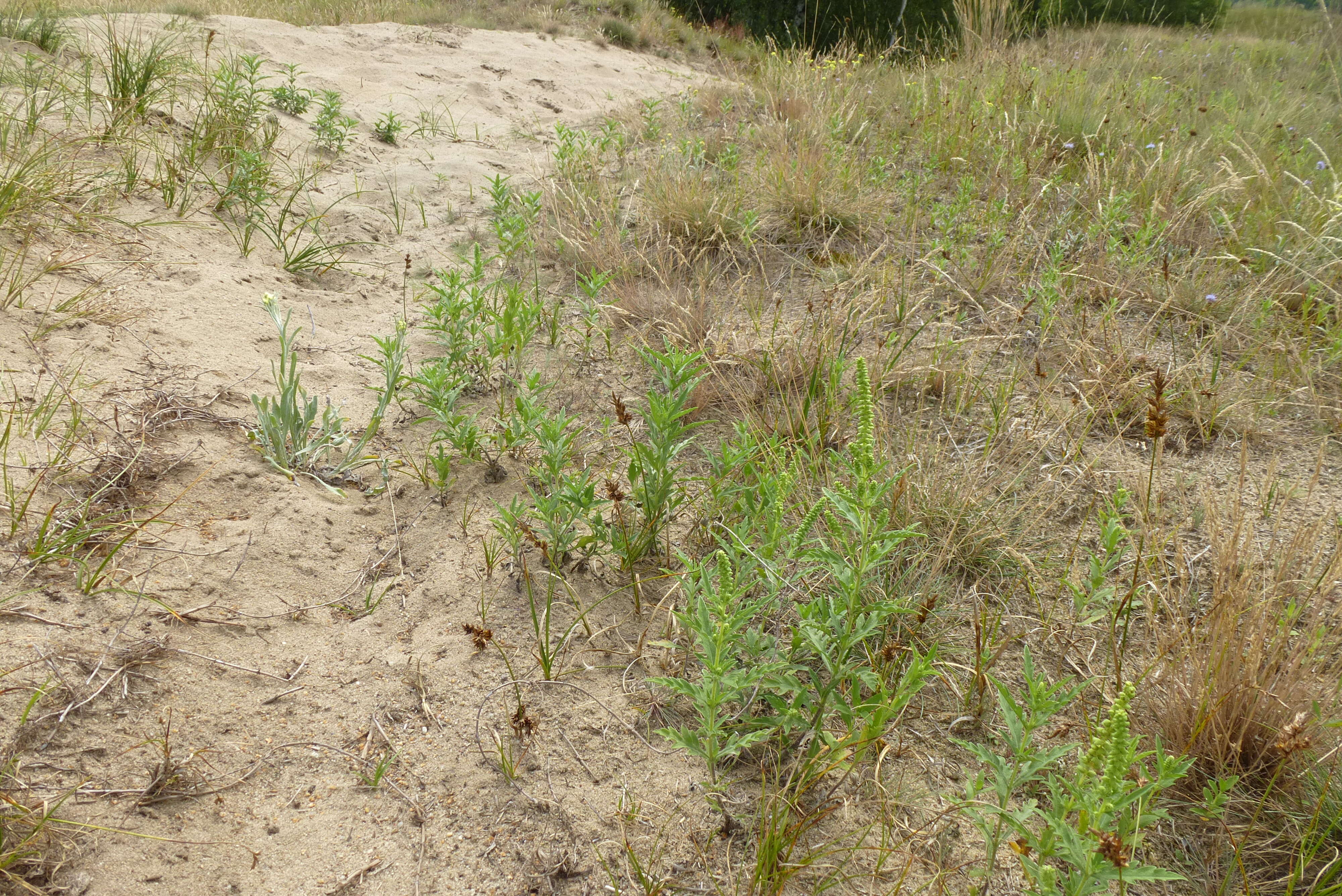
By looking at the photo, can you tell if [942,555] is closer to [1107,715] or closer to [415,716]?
[1107,715]

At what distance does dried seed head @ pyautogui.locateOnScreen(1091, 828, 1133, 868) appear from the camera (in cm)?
119

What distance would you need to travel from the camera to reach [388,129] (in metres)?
4.94

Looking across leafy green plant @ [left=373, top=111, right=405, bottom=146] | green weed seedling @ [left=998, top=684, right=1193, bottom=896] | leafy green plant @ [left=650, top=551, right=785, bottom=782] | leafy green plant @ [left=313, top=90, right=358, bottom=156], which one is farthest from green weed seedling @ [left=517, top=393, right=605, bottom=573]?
leafy green plant @ [left=373, top=111, right=405, bottom=146]

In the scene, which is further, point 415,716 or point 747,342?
point 747,342

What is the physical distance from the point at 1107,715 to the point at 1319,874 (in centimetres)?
46

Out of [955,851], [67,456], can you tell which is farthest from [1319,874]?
[67,456]

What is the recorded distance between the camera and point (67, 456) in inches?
85.2

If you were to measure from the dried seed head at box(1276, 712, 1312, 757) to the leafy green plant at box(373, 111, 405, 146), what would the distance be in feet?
16.8

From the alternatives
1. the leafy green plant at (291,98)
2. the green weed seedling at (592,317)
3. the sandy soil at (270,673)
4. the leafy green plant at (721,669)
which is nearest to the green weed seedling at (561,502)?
the sandy soil at (270,673)

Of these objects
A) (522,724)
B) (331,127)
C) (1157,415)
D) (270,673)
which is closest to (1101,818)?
(1157,415)

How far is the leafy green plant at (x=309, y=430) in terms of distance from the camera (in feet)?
8.04

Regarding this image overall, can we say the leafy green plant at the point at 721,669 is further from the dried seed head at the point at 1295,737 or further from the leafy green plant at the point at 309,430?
the leafy green plant at the point at 309,430

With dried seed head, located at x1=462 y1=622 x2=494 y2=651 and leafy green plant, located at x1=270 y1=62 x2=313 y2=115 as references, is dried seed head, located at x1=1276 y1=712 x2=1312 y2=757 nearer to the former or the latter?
dried seed head, located at x1=462 y1=622 x2=494 y2=651

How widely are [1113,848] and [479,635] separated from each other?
4.64ft
